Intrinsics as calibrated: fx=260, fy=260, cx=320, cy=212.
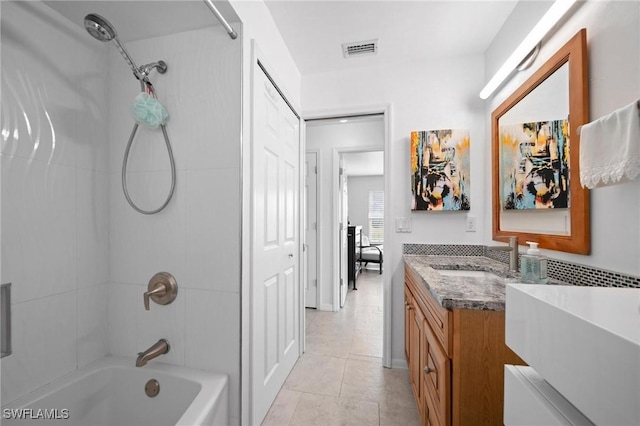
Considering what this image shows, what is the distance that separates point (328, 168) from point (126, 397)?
2722mm

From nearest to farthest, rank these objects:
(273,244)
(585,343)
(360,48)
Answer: (585,343)
(273,244)
(360,48)

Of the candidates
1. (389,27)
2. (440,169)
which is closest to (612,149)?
(440,169)

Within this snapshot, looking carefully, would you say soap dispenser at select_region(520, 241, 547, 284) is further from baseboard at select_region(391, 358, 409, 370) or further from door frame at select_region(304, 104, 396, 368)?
baseboard at select_region(391, 358, 409, 370)

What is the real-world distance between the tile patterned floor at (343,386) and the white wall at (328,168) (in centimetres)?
62

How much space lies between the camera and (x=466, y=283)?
117 centimetres

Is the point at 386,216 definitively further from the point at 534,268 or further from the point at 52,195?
the point at 52,195

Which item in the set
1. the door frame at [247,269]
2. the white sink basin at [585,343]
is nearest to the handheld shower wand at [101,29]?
the door frame at [247,269]

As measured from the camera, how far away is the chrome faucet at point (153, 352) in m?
1.18

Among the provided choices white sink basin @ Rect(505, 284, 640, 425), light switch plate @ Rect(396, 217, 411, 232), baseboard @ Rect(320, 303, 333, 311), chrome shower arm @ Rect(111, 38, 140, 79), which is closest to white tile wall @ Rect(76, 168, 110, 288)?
chrome shower arm @ Rect(111, 38, 140, 79)

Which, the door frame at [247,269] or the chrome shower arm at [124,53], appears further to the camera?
the door frame at [247,269]

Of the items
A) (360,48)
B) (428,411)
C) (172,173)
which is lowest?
(428,411)

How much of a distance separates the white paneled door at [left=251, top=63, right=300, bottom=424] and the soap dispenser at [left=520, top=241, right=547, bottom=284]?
1.25m

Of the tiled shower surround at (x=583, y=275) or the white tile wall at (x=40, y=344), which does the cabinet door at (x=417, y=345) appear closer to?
the tiled shower surround at (x=583, y=275)

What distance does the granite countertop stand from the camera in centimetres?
91
